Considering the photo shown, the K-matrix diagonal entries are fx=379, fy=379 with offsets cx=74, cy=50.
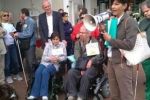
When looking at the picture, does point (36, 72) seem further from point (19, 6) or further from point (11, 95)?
point (19, 6)

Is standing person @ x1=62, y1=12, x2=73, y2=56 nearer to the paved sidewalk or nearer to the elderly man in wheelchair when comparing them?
the paved sidewalk

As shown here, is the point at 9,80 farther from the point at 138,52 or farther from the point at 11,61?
the point at 138,52

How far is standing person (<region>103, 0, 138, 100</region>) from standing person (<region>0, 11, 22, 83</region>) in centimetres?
379

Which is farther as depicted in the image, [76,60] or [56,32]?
[56,32]

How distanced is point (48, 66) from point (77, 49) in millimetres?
643

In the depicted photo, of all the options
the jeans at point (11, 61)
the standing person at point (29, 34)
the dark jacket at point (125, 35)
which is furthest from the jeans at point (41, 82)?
the dark jacket at point (125, 35)

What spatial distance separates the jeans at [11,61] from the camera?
29.4 ft

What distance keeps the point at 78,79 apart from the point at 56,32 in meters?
1.26

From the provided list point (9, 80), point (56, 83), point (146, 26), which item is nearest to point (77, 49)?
point (56, 83)

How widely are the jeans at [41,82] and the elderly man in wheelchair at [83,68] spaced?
0.38 metres

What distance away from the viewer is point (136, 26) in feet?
16.7

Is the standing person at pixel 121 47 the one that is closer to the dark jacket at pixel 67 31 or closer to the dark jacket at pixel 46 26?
the dark jacket at pixel 46 26

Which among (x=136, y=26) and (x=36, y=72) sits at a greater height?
(x=136, y=26)

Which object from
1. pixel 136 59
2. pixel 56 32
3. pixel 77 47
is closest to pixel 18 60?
pixel 56 32
